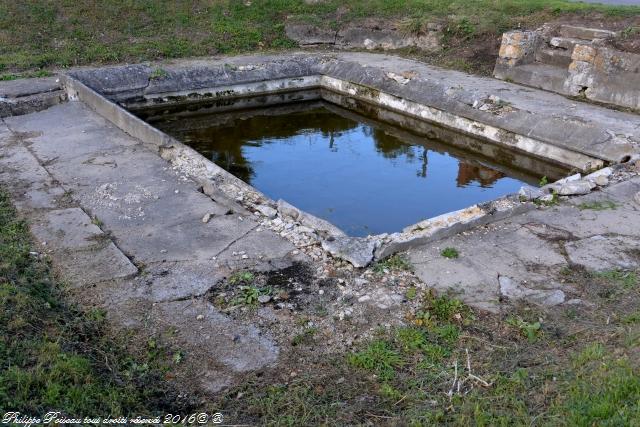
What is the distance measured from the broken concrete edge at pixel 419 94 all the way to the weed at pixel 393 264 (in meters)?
4.43

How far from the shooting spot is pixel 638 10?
474 inches

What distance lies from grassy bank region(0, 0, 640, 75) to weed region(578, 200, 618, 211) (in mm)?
6541

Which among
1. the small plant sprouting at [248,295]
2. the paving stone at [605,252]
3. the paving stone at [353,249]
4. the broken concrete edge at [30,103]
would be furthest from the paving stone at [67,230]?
the broken concrete edge at [30,103]

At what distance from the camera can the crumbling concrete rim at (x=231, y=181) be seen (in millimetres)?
5469

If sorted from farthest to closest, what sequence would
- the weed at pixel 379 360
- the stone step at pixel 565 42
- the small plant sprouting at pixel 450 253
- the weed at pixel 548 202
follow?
the stone step at pixel 565 42 → the weed at pixel 548 202 → the small plant sprouting at pixel 450 253 → the weed at pixel 379 360

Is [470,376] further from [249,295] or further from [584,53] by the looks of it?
[584,53]

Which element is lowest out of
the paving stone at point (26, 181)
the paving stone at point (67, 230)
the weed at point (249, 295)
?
the weed at point (249, 295)

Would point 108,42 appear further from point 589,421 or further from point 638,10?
point 589,421

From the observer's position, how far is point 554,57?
1138 cm

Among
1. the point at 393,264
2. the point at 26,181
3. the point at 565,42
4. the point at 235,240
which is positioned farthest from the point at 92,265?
the point at 565,42

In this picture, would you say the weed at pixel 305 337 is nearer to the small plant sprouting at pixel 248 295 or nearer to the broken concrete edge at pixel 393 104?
the small plant sprouting at pixel 248 295

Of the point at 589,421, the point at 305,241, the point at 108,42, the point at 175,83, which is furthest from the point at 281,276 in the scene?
the point at 108,42

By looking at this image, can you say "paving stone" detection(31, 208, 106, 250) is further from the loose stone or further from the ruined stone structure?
the ruined stone structure

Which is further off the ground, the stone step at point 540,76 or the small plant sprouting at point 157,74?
the small plant sprouting at point 157,74
